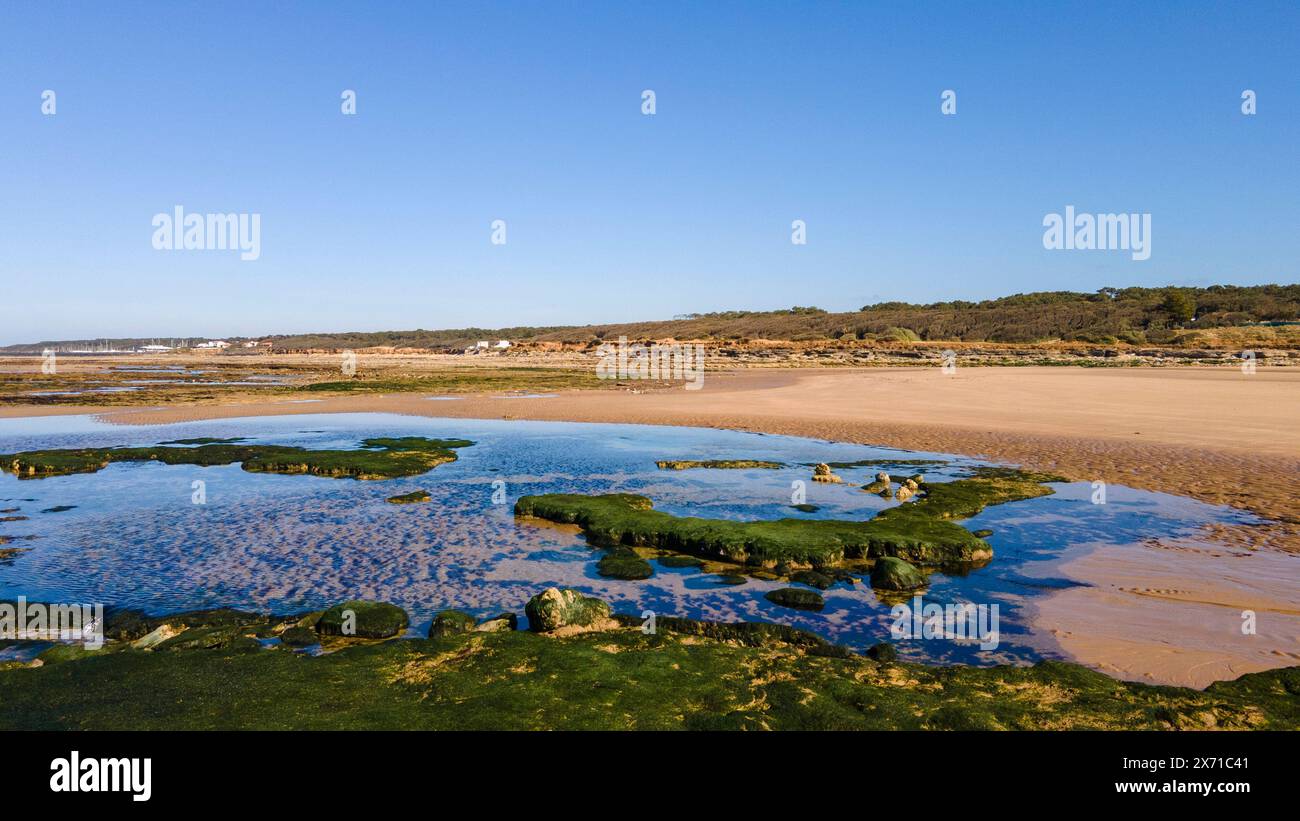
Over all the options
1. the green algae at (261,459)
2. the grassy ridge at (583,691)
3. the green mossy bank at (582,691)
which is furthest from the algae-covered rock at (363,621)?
the green algae at (261,459)

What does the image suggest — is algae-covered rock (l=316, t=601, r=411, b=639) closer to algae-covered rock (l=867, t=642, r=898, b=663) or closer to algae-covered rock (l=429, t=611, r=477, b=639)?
algae-covered rock (l=429, t=611, r=477, b=639)

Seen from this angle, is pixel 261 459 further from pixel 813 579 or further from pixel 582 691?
pixel 582 691

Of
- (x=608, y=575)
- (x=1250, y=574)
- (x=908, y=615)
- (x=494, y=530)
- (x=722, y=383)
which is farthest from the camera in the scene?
(x=722, y=383)

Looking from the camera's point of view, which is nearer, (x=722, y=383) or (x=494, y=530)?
(x=494, y=530)

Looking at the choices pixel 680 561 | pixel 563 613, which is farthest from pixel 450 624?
pixel 680 561

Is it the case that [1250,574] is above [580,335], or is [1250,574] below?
below
